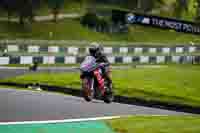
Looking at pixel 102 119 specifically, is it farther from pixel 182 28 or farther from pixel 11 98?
pixel 182 28

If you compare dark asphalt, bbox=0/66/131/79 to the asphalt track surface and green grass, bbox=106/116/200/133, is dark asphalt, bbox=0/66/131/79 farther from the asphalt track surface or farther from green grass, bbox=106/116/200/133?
green grass, bbox=106/116/200/133

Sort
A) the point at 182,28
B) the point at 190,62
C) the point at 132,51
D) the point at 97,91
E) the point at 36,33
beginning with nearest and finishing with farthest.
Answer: the point at 97,91
the point at 132,51
the point at 190,62
the point at 36,33
the point at 182,28

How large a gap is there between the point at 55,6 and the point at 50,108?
27.4 m

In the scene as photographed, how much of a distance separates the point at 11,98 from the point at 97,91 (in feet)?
7.84

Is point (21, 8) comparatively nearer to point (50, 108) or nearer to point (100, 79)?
point (100, 79)

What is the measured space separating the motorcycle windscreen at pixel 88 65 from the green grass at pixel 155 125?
2780 millimetres

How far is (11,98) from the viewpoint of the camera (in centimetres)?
1049

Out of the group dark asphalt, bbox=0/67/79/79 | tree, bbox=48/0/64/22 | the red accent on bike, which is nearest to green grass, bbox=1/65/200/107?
the red accent on bike

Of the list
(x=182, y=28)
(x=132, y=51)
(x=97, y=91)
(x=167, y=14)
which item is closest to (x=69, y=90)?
(x=97, y=91)

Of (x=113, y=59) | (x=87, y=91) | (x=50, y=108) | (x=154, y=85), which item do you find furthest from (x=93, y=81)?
(x=113, y=59)

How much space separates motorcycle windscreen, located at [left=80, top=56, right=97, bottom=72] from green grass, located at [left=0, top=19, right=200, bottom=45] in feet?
65.7

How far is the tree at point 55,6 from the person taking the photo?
35.7m

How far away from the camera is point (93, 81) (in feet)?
37.9

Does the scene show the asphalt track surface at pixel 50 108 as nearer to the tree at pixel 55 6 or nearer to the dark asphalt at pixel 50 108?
the dark asphalt at pixel 50 108
